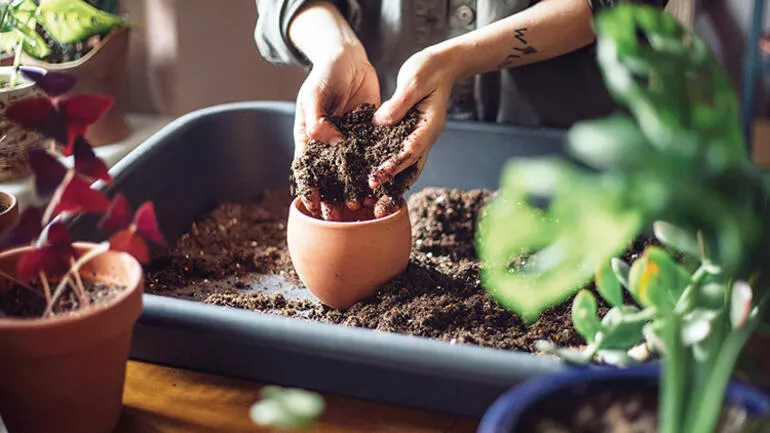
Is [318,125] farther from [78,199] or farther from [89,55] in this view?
[89,55]

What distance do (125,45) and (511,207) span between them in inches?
47.0

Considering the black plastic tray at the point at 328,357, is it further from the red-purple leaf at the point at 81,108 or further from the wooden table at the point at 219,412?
the red-purple leaf at the point at 81,108

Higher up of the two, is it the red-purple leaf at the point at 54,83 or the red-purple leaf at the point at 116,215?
the red-purple leaf at the point at 54,83

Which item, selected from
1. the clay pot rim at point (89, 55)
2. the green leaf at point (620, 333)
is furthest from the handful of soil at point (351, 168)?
the clay pot rim at point (89, 55)

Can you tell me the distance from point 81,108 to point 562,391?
16.0 inches

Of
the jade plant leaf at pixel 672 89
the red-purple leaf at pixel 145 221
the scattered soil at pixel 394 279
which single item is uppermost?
the jade plant leaf at pixel 672 89

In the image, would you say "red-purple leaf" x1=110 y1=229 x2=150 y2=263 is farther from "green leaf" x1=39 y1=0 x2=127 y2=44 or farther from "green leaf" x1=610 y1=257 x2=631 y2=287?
"green leaf" x1=39 y1=0 x2=127 y2=44

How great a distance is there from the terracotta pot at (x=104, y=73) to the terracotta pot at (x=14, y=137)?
0.22 meters

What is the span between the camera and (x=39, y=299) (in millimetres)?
633

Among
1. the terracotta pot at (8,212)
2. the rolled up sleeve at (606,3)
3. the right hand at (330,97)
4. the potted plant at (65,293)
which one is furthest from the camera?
the rolled up sleeve at (606,3)

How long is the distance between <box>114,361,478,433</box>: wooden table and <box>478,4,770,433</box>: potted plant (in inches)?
5.7

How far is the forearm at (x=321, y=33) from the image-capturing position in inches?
40.7

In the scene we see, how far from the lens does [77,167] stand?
0.62 meters

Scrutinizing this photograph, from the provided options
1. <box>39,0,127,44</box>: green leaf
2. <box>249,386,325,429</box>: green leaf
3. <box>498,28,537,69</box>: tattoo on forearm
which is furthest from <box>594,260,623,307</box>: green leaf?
<box>39,0,127,44</box>: green leaf
